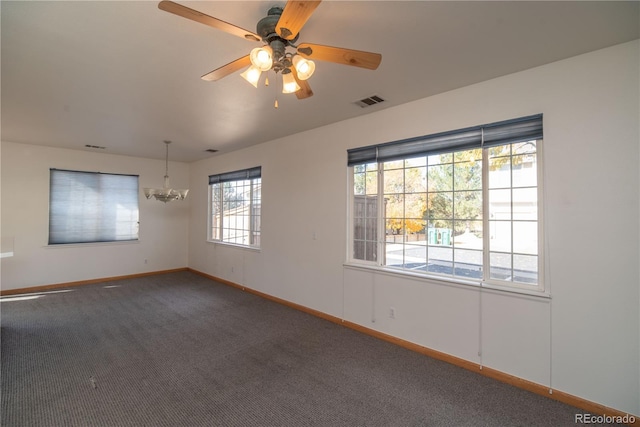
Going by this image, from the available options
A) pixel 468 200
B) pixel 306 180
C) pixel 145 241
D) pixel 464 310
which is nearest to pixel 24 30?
pixel 306 180

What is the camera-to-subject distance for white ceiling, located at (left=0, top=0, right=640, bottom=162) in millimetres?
1831

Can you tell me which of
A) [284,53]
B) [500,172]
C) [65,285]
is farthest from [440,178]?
[65,285]

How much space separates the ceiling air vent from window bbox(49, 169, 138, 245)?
5548 millimetres

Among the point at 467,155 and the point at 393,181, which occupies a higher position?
the point at 467,155

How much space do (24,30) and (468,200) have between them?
150 inches

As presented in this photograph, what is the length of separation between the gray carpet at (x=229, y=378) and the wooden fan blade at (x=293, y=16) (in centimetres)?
250

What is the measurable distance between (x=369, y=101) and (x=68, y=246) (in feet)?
20.6

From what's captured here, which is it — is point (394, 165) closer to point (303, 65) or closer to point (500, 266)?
point (500, 266)

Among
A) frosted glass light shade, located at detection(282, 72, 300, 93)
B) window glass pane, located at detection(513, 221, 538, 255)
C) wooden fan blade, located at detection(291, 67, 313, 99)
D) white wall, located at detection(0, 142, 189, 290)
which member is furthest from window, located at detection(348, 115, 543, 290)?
white wall, located at detection(0, 142, 189, 290)

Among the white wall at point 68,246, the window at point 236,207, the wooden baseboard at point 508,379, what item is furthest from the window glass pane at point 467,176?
the white wall at point 68,246

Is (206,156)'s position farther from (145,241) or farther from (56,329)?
(56,329)

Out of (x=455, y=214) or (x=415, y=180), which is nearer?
(x=455, y=214)

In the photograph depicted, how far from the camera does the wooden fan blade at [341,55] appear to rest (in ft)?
5.46

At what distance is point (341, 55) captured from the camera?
1716mm
